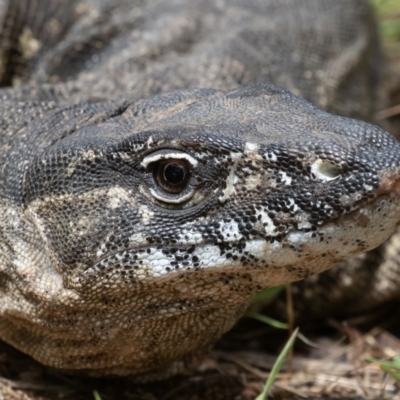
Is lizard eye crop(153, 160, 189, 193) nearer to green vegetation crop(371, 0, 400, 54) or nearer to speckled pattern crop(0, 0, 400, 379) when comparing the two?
speckled pattern crop(0, 0, 400, 379)

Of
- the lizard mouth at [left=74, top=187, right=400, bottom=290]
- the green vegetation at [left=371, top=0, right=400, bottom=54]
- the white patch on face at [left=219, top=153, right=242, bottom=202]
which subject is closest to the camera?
the lizard mouth at [left=74, top=187, right=400, bottom=290]

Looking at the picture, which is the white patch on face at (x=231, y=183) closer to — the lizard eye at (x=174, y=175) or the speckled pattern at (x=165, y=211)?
the speckled pattern at (x=165, y=211)

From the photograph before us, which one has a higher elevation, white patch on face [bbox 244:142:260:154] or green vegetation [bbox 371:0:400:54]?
green vegetation [bbox 371:0:400:54]

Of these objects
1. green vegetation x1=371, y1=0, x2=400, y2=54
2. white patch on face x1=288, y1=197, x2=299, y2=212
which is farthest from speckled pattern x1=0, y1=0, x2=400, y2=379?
green vegetation x1=371, y1=0, x2=400, y2=54

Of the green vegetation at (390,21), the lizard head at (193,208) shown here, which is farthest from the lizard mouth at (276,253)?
the green vegetation at (390,21)

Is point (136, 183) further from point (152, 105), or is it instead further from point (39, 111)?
point (39, 111)

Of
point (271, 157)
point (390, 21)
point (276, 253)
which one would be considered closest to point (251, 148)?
point (271, 157)

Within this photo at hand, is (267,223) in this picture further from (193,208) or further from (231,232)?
(193,208)

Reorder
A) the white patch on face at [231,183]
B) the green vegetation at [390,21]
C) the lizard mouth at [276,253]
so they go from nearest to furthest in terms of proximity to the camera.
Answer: the lizard mouth at [276,253] → the white patch on face at [231,183] → the green vegetation at [390,21]

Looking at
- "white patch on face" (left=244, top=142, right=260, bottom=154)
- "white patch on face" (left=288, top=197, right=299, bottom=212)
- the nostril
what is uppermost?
"white patch on face" (left=244, top=142, right=260, bottom=154)
